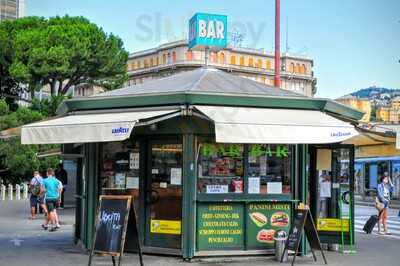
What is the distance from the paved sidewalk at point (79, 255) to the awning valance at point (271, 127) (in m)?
2.41

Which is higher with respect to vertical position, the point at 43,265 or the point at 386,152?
the point at 386,152

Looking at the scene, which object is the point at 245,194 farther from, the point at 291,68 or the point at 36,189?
the point at 291,68

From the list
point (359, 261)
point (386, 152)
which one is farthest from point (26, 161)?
point (359, 261)

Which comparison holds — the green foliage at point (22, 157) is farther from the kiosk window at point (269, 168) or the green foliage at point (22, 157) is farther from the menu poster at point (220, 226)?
the menu poster at point (220, 226)

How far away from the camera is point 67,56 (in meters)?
40.2

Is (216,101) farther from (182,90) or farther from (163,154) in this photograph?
(163,154)

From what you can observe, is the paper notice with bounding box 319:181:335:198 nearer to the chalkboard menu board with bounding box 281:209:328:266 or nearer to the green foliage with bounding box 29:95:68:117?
the chalkboard menu board with bounding box 281:209:328:266

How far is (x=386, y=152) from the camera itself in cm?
1614

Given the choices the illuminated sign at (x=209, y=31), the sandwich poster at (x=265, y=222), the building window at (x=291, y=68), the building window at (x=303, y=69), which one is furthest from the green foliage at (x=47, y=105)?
the building window at (x=303, y=69)

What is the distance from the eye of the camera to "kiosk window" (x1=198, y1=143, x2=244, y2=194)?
12.1 m

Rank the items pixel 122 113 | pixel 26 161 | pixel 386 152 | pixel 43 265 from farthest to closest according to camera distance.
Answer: pixel 26 161 < pixel 386 152 < pixel 122 113 < pixel 43 265

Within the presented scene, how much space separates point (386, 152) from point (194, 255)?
263 inches

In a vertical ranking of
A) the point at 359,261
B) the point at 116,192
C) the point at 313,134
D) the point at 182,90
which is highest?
the point at 182,90

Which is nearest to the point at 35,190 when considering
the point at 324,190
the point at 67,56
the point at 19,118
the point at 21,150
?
the point at 324,190
